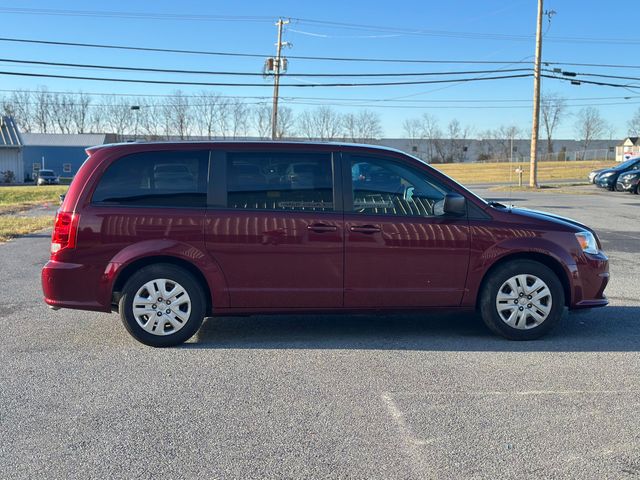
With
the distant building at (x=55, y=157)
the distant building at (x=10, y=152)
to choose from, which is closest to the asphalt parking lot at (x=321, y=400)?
the distant building at (x=10, y=152)

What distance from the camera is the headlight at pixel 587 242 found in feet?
19.5

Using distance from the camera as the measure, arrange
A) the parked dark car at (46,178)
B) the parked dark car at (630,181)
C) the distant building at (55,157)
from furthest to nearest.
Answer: the distant building at (55,157) → the parked dark car at (46,178) → the parked dark car at (630,181)

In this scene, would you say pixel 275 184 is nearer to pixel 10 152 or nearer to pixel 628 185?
pixel 628 185

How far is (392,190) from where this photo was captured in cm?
585

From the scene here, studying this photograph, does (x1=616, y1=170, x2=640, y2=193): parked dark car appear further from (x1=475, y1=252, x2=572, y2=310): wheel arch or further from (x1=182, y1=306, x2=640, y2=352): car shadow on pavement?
(x1=475, y1=252, x2=572, y2=310): wheel arch

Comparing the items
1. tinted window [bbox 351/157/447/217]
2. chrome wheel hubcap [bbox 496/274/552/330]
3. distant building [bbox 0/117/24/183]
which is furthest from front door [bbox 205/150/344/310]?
distant building [bbox 0/117/24/183]

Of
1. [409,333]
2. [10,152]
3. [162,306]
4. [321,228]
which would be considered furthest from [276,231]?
[10,152]

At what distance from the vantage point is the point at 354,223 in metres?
5.69

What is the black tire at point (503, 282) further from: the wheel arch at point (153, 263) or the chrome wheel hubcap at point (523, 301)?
the wheel arch at point (153, 263)

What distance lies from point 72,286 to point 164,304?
833 mm

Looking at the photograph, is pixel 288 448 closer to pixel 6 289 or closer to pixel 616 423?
pixel 616 423

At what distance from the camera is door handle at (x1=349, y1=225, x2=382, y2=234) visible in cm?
568

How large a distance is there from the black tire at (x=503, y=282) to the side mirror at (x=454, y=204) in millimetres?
695

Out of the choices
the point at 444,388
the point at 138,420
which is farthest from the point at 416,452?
the point at 138,420
